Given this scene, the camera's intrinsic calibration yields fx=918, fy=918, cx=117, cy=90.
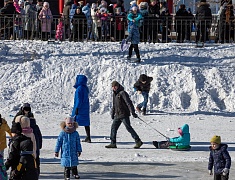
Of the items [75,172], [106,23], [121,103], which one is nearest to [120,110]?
[121,103]

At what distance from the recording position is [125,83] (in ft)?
81.5

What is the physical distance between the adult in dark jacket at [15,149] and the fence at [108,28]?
52.6 ft

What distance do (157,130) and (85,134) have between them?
1722mm

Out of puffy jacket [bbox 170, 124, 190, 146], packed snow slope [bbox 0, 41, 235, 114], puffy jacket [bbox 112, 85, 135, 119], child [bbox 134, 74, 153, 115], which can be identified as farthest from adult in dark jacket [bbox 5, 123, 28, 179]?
packed snow slope [bbox 0, 41, 235, 114]

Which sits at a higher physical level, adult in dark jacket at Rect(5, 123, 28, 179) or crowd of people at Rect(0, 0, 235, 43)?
crowd of people at Rect(0, 0, 235, 43)

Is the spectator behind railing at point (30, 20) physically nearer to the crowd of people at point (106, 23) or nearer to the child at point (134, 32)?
the crowd of people at point (106, 23)

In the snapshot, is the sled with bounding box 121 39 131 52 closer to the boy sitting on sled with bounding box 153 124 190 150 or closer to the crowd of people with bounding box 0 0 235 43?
the crowd of people with bounding box 0 0 235 43

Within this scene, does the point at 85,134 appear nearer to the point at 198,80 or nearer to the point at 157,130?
the point at 157,130

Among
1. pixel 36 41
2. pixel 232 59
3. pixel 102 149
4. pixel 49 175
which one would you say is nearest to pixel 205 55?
pixel 232 59

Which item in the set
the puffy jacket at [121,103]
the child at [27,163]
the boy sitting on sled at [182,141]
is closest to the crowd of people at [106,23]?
the puffy jacket at [121,103]

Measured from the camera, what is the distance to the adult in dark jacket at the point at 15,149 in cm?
1196

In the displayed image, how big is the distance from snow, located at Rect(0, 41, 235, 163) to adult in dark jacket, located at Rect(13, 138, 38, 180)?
289 inches

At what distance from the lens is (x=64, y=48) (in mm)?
27078

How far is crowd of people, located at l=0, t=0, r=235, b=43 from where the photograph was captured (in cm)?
2834
